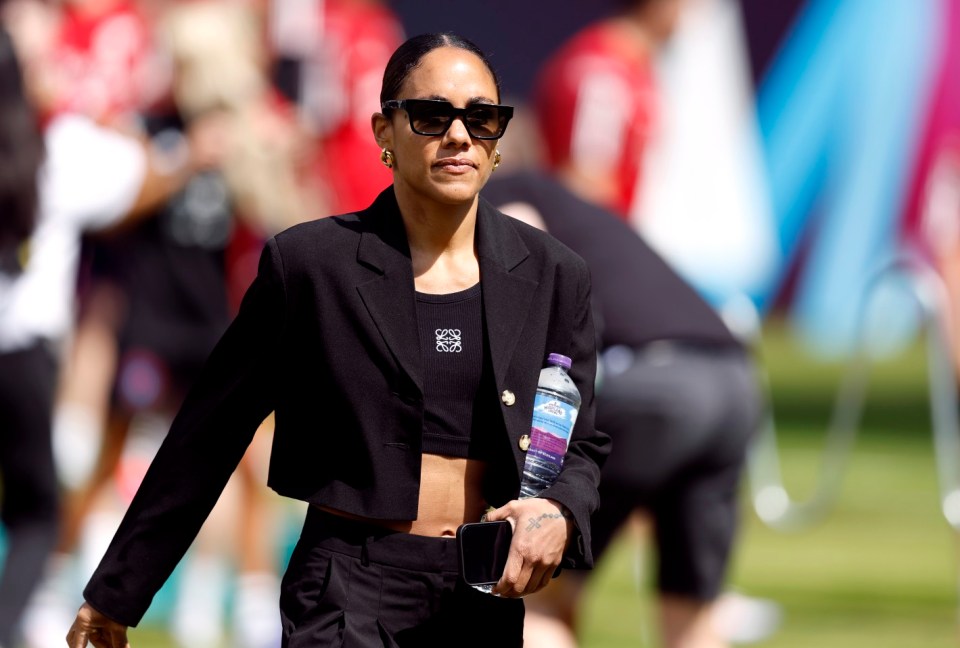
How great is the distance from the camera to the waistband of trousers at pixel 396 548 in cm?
338

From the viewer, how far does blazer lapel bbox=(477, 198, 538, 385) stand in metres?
3.39

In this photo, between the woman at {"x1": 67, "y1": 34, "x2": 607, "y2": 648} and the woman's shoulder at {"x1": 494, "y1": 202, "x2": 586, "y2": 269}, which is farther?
the woman's shoulder at {"x1": 494, "y1": 202, "x2": 586, "y2": 269}

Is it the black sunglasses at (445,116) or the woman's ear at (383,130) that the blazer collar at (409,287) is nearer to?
the woman's ear at (383,130)

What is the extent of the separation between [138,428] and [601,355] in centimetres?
443

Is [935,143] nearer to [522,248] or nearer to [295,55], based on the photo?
[295,55]

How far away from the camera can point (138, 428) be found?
9.20 metres

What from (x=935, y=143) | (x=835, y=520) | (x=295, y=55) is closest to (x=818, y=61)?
(x=935, y=143)

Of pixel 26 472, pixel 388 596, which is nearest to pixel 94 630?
pixel 388 596

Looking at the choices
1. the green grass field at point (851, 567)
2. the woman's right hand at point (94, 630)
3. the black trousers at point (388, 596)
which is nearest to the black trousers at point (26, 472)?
the green grass field at point (851, 567)

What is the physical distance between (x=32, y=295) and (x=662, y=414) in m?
2.31

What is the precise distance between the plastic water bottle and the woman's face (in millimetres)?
409

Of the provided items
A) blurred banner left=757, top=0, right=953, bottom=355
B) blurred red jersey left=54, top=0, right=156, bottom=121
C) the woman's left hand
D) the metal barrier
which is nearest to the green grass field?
the metal barrier

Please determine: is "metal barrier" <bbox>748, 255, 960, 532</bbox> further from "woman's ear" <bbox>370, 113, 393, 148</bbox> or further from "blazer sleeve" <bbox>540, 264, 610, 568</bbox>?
"woman's ear" <bbox>370, 113, 393, 148</bbox>

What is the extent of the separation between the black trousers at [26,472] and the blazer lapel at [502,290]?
2.94 meters
